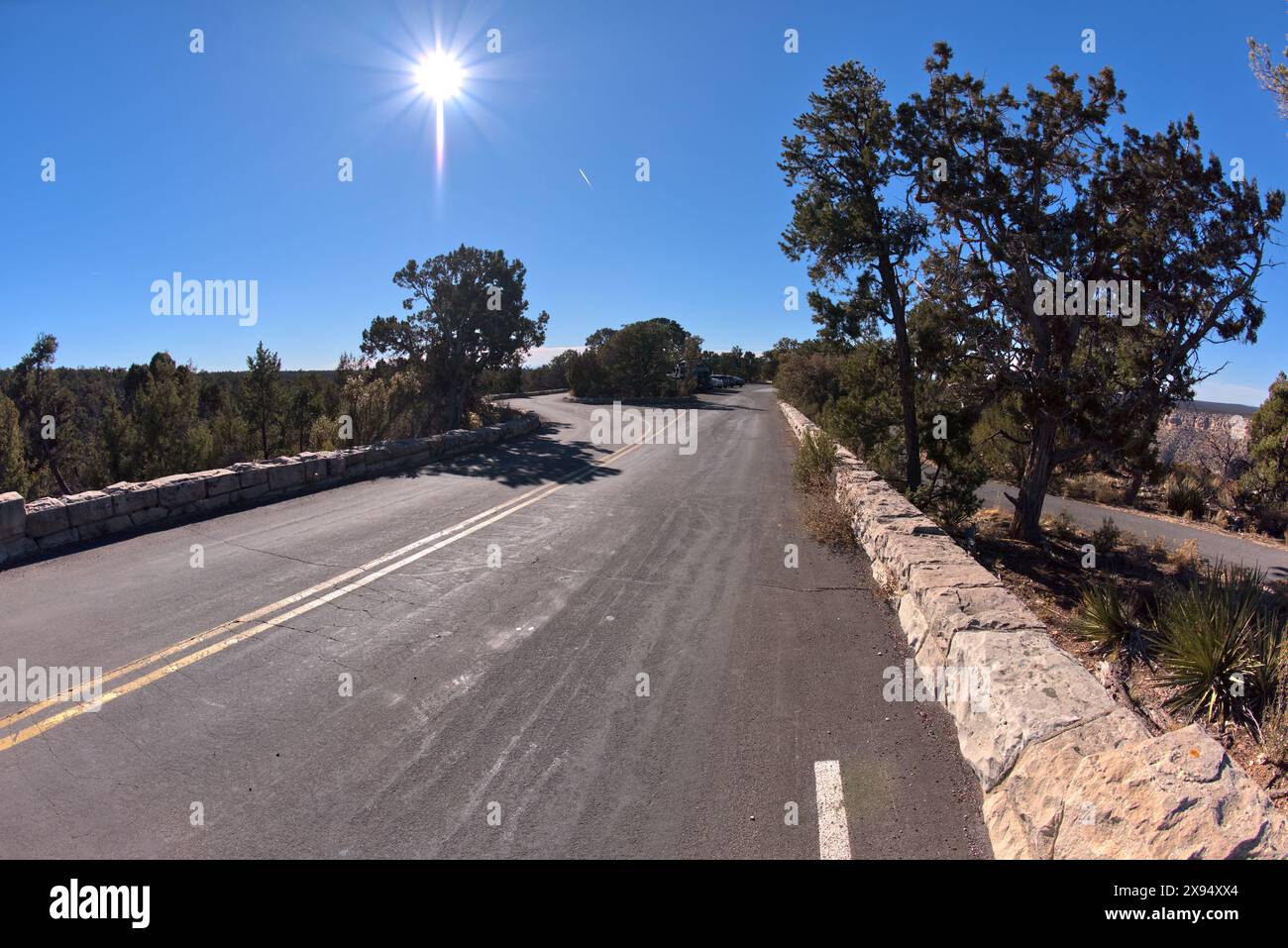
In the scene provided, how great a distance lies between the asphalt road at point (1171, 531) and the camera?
1391 centimetres

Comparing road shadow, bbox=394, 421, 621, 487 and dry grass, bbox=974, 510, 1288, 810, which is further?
road shadow, bbox=394, 421, 621, 487

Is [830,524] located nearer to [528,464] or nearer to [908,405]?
[908,405]

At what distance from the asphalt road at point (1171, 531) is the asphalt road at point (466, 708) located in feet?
37.0

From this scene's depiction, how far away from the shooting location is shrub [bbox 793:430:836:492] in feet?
39.3

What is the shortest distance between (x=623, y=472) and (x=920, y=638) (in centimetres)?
941

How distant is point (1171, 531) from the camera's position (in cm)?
1694

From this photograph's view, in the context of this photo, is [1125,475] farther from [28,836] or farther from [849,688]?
[28,836]

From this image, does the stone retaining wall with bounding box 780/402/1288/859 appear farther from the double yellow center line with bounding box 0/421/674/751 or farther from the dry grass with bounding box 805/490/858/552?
the double yellow center line with bounding box 0/421/674/751

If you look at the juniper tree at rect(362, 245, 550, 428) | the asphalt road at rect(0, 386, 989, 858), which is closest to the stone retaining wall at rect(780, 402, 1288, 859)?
the asphalt road at rect(0, 386, 989, 858)

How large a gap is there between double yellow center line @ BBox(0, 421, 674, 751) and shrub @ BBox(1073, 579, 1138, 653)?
721 cm

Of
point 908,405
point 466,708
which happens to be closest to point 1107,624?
point 466,708

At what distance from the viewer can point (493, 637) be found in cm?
515

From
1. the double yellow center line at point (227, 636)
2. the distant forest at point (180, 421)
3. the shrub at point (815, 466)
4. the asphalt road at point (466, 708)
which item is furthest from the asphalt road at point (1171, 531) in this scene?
the distant forest at point (180, 421)
